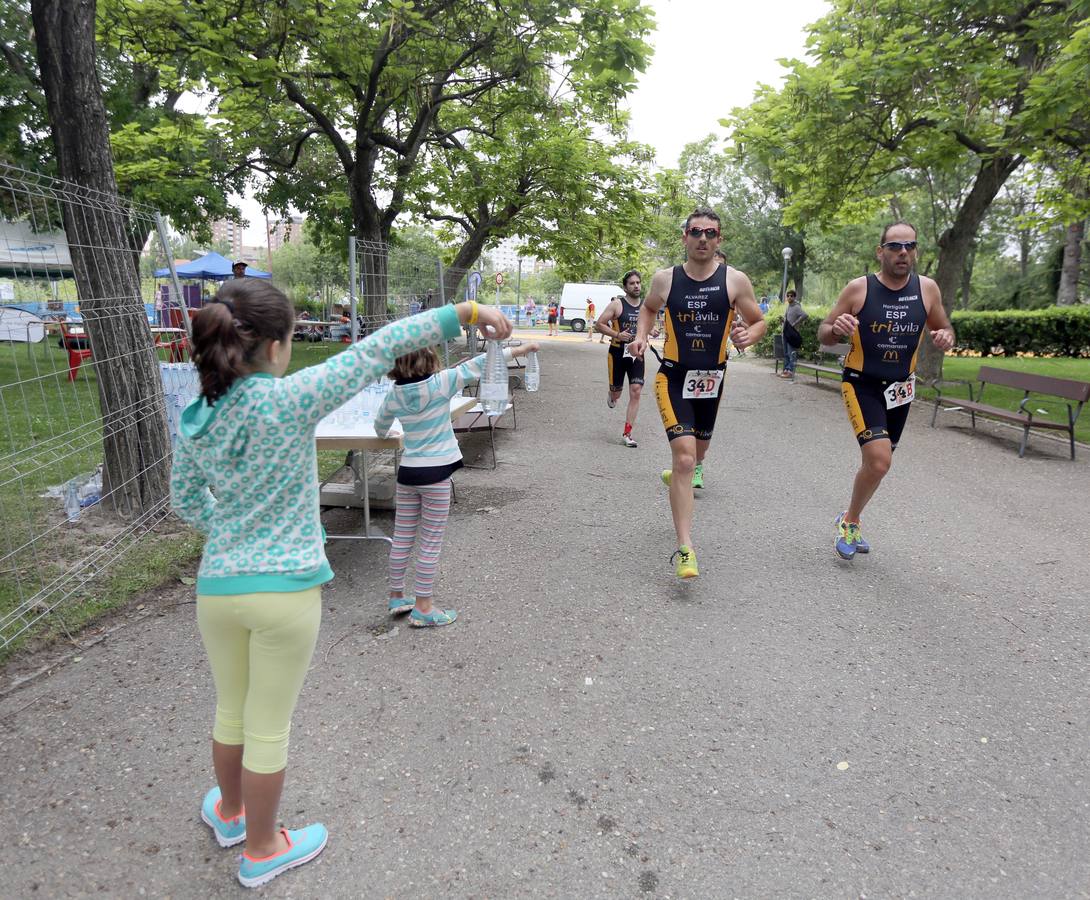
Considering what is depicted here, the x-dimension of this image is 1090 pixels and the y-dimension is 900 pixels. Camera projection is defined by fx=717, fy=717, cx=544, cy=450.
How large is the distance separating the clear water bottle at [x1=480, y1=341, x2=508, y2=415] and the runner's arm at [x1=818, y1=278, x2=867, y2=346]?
2104 millimetres

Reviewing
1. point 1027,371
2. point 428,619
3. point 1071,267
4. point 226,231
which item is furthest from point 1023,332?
point 226,231

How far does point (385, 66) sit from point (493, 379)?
295 inches

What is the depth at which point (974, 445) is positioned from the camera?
30.1 ft

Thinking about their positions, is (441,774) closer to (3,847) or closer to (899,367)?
(3,847)

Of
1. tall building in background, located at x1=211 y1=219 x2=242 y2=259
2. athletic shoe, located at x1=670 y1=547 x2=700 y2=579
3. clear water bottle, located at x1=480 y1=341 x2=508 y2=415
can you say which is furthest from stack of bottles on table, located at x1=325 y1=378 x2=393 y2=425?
tall building in background, located at x1=211 y1=219 x2=242 y2=259

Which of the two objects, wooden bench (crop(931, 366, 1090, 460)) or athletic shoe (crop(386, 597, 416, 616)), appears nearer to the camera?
athletic shoe (crop(386, 597, 416, 616))

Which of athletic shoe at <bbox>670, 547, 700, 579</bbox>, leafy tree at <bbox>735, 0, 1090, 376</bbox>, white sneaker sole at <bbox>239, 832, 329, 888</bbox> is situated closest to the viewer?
white sneaker sole at <bbox>239, 832, 329, 888</bbox>

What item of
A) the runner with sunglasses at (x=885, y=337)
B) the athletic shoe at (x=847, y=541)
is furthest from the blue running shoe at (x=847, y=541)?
the runner with sunglasses at (x=885, y=337)

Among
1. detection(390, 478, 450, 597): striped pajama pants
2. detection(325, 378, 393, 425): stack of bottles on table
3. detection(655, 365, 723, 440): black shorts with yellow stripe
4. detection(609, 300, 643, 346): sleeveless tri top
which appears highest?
detection(609, 300, 643, 346): sleeveless tri top

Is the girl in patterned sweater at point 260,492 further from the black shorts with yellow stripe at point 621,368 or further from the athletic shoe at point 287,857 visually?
the black shorts with yellow stripe at point 621,368

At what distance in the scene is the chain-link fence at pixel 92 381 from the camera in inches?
157

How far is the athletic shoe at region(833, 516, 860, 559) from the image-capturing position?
15.9ft

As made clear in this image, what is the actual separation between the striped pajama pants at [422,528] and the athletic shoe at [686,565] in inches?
56.8

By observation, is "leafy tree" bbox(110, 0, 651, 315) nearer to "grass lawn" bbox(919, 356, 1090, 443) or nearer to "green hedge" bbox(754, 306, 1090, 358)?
"grass lawn" bbox(919, 356, 1090, 443)
